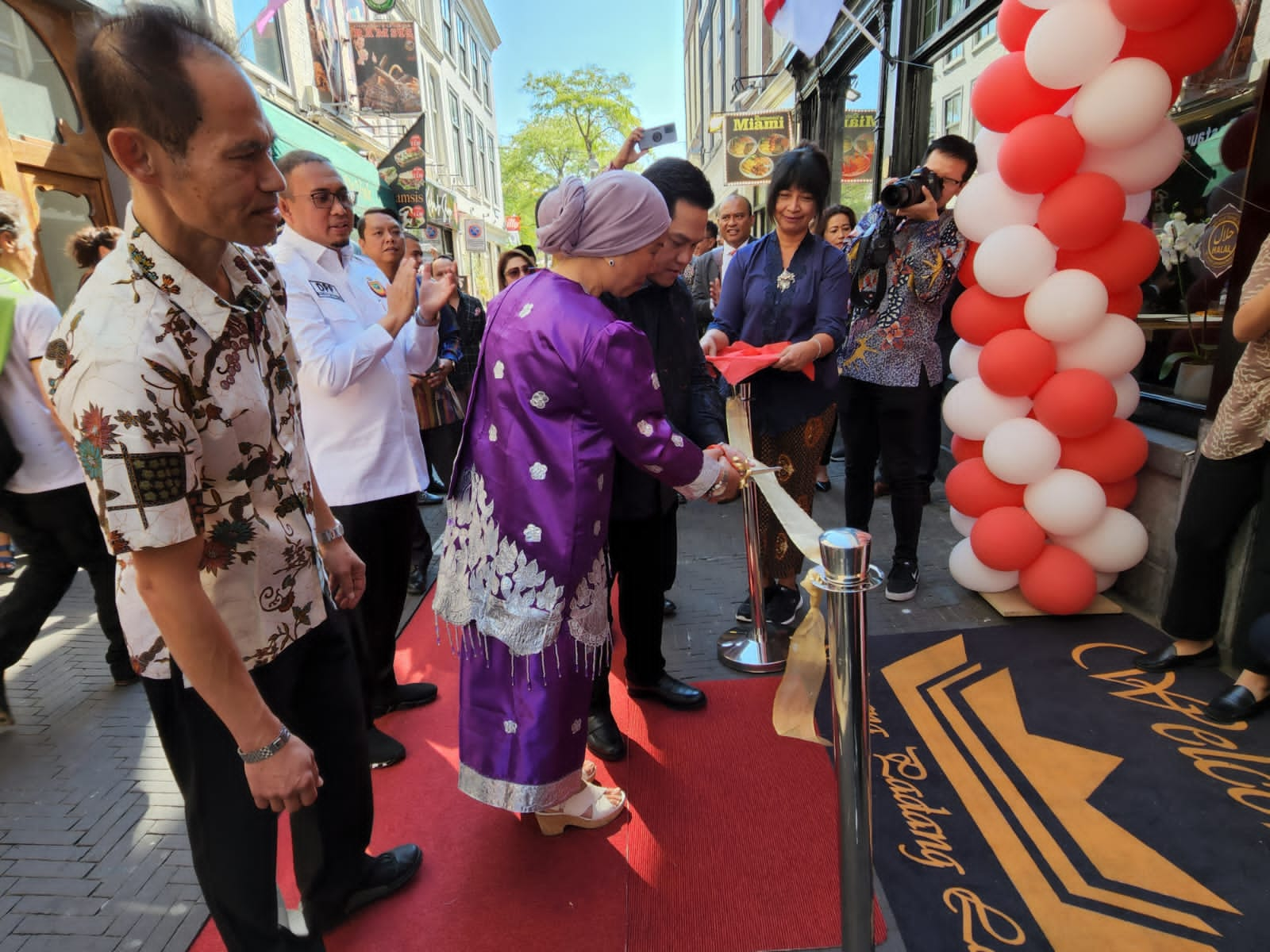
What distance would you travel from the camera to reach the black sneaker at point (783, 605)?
3205 millimetres

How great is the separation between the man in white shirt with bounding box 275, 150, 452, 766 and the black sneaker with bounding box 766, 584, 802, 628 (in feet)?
5.46

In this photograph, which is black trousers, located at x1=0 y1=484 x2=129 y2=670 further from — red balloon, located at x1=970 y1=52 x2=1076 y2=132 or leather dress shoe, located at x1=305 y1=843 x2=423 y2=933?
red balloon, located at x1=970 y1=52 x2=1076 y2=132

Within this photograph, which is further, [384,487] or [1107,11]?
[1107,11]

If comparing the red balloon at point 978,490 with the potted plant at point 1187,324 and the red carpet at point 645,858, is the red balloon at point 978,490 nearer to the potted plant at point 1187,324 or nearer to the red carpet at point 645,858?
the potted plant at point 1187,324

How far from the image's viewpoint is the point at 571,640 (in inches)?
70.7

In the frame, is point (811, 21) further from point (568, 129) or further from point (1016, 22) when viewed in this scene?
point (568, 129)

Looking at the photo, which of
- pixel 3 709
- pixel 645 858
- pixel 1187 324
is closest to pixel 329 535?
pixel 645 858

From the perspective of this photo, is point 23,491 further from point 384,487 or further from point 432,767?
point 432,767

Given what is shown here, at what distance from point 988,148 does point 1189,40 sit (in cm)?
68

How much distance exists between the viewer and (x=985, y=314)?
290 centimetres

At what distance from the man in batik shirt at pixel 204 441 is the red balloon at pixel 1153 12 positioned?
283 centimetres

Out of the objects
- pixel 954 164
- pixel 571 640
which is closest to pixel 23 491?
pixel 571 640

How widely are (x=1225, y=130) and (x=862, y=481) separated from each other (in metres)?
2.19

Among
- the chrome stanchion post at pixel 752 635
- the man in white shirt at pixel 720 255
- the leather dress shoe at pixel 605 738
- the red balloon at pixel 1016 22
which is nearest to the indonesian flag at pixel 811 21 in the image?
the man in white shirt at pixel 720 255
